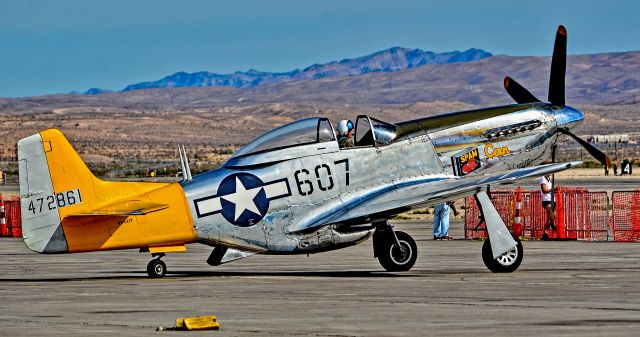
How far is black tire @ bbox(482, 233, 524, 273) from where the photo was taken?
18203 mm

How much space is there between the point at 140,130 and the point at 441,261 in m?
158

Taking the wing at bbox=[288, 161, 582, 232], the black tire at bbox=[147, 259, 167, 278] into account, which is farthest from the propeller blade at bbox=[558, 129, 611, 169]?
the black tire at bbox=[147, 259, 167, 278]

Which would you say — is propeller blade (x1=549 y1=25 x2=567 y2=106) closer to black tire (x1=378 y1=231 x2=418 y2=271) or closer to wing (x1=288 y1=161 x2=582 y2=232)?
wing (x1=288 y1=161 x2=582 y2=232)

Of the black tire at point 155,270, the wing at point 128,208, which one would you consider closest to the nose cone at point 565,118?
the wing at point 128,208

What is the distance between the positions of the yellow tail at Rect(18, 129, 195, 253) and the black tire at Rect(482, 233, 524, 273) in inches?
167

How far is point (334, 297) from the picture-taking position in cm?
1464

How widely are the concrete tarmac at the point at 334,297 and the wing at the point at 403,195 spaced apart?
0.87 meters

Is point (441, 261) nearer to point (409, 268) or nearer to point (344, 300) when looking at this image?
point (409, 268)

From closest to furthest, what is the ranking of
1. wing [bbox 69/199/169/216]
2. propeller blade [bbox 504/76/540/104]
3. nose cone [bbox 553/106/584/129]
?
1. wing [bbox 69/199/169/216]
2. nose cone [bbox 553/106/584/129]
3. propeller blade [bbox 504/76/540/104]

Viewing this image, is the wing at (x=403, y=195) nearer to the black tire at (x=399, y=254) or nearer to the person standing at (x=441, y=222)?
the black tire at (x=399, y=254)

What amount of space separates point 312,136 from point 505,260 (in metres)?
3.30

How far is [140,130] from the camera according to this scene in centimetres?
17675

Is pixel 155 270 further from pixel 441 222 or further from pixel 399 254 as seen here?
pixel 441 222

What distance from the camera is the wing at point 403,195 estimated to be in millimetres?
17797
